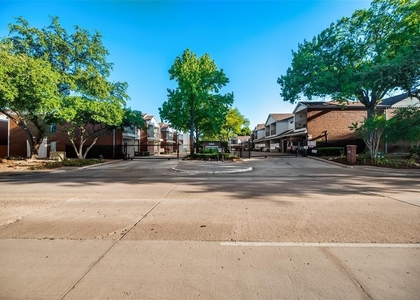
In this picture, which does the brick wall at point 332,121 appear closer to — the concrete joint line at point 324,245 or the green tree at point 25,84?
the green tree at point 25,84

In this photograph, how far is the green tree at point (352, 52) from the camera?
1970cm

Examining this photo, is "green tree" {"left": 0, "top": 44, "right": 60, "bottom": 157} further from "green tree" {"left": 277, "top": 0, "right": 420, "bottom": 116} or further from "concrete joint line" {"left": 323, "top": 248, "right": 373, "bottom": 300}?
"green tree" {"left": 277, "top": 0, "right": 420, "bottom": 116}

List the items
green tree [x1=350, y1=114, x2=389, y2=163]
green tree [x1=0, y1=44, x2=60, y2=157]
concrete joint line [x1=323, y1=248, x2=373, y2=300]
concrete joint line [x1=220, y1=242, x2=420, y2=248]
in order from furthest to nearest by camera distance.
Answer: green tree [x1=350, y1=114, x2=389, y2=163] → green tree [x1=0, y1=44, x2=60, y2=157] → concrete joint line [x1=220, y1=242, x2=420, y2=248] → concrete joint line [x1=323, y1=248, x2=373, y2=300]

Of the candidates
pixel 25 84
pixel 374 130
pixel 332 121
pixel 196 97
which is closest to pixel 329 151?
pixel 332 121

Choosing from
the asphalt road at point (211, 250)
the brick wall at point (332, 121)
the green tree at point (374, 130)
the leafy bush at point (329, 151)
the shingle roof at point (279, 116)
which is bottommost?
the asphalt road at point (211, 250)

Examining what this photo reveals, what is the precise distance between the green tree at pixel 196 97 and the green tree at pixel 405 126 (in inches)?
602

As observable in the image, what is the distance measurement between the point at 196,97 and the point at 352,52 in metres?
15.7

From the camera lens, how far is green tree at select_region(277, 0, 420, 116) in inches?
776

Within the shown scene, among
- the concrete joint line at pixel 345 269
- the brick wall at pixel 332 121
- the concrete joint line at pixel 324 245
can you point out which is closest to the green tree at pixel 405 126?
the brick wall at pixel 332 121

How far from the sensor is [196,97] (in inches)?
1019

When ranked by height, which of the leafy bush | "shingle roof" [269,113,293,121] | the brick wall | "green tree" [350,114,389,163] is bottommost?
the leafy bush

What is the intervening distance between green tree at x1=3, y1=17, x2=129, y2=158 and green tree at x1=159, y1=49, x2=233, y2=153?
20.4 feet

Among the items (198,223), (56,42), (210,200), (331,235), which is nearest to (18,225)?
(198,223)

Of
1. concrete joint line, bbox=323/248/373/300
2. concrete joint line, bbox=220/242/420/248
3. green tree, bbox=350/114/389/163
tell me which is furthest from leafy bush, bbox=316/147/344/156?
concrete joint line, bbox=323/248/373/300
